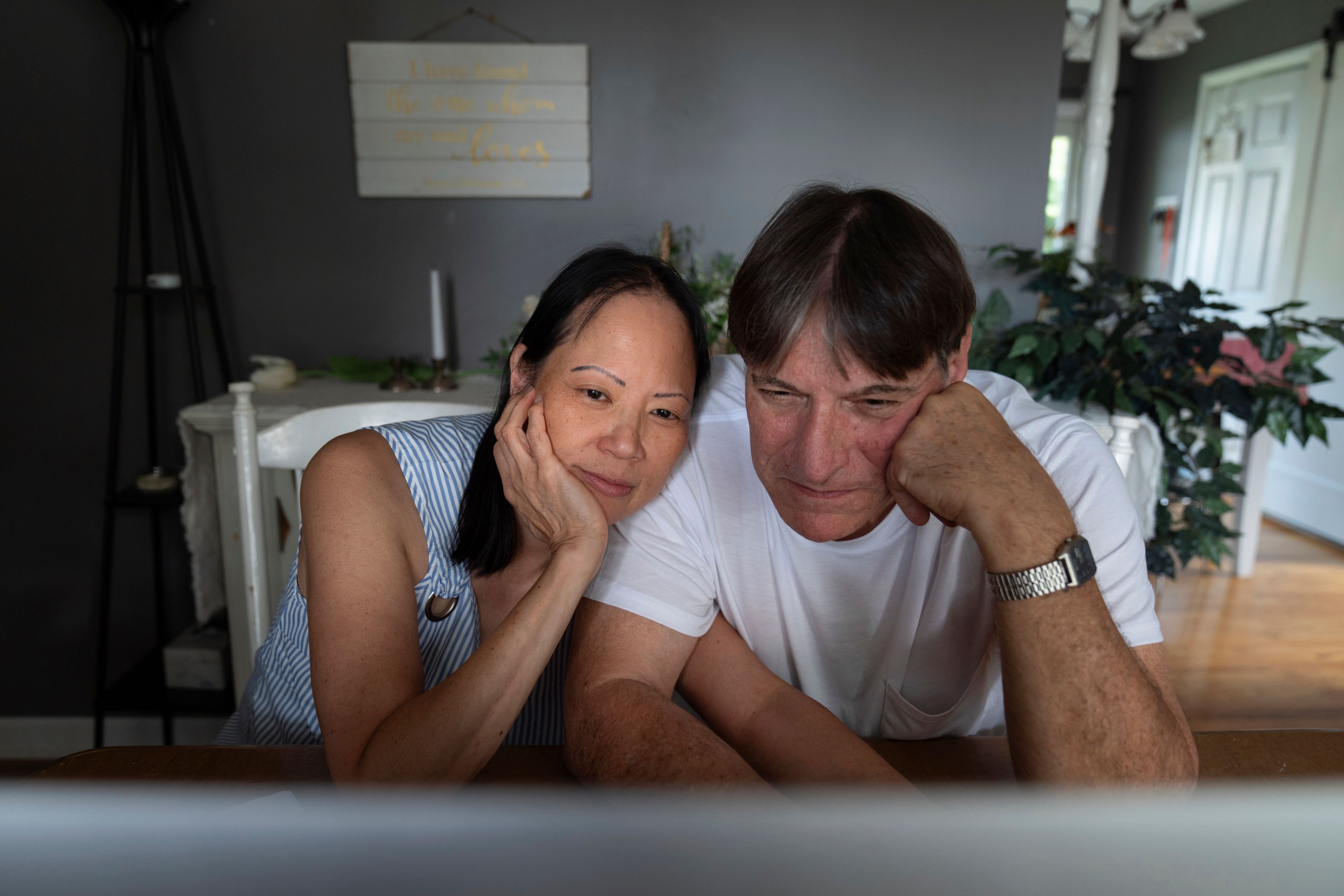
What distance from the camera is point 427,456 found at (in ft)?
3.64

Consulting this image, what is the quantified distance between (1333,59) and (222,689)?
567 centimetres

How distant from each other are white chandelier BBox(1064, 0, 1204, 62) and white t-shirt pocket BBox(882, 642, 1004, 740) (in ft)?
13.0

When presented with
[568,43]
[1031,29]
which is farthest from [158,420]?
[1031,29]

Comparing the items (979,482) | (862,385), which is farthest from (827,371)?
(979,482)

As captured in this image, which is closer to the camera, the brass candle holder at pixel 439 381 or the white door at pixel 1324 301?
the brass candle holder at pixel 439 381

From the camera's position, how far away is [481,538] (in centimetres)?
110

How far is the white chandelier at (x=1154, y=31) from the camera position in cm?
412

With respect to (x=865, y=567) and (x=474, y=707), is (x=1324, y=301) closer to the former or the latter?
(x=865, y=567)

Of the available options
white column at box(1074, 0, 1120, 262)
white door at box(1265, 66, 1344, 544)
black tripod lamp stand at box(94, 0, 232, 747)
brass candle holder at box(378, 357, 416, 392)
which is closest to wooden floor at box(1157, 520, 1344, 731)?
white door at box(1265, 66, 1344, 544)

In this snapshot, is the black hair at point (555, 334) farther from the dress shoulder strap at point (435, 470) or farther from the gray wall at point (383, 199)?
the gray wall at point (383, 199)

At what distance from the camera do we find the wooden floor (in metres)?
2.48

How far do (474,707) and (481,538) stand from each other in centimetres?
34

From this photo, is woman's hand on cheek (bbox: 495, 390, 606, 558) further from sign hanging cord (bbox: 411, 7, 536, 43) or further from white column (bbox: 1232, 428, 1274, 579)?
white column (bbox: 1232, 428, 1274, 579)

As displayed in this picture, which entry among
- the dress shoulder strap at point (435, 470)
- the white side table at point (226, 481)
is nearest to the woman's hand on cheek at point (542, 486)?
the dress shoulder strap at point (435, 470)
